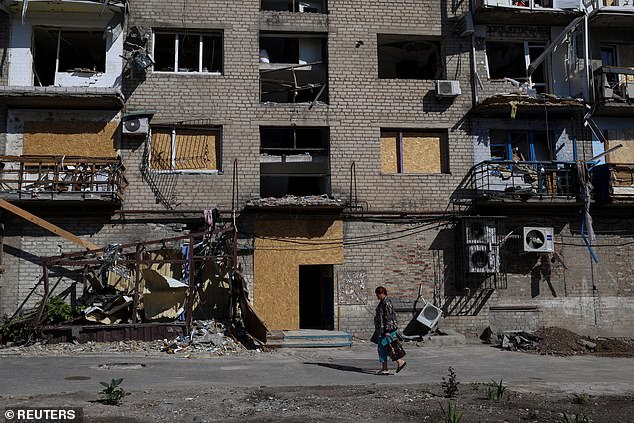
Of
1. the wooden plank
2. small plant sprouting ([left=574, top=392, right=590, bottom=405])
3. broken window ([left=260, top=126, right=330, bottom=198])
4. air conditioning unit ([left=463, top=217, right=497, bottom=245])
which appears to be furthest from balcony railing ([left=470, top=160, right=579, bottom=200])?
the wooden plank

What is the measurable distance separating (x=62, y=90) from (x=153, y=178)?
3332mm

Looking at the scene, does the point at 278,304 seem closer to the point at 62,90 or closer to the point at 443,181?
the point at 443,181

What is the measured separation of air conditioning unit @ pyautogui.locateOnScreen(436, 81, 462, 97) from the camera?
17.5 meters

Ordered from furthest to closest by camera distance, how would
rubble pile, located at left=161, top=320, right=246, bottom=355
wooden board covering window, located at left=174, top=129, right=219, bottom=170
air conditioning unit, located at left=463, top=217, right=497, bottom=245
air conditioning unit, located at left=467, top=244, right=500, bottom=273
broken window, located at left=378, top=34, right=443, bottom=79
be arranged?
broken window, located at left=378, top=34, right=443, bottom=79
wooden board covering window, located at left=174, top=129, right=219, bottom=170
air conditioning unit, located at left=463, top=217, right=497, bottom=245
air conditioning unit, located at left=467, top=244, right=500, bottom=273
rubble pile, located at left=161, top=320, right=246, bottom=355

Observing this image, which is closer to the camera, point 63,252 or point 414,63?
point 63,252

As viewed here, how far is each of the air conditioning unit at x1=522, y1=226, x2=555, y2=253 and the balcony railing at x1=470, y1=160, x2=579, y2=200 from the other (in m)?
0.95

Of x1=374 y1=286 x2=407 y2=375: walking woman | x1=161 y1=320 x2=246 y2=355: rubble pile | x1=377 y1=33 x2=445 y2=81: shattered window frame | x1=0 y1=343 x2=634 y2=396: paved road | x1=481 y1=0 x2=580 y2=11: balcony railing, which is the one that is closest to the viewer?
x1=0 y1=343 x2=634 y2=396: paved road

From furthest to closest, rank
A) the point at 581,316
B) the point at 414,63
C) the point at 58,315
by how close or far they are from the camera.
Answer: the point at 414,63 → the point at 581,316 → the point at 58,315

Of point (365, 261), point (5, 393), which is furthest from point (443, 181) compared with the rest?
point (5, 393)

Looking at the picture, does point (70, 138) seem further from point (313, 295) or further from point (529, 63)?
point (529, 63)

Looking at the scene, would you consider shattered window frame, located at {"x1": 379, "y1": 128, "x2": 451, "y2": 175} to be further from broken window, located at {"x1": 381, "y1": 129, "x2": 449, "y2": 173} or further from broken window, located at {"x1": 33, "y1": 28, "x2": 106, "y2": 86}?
broken window, located at {"x1": 33, "y1": 28, "x2": 106, "y2": 86}

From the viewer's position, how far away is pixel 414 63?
781 inches

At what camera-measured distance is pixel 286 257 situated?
54.9 feet

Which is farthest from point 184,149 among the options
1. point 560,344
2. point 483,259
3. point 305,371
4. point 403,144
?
point 560,344
